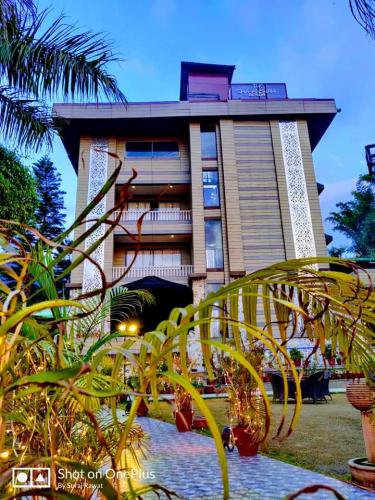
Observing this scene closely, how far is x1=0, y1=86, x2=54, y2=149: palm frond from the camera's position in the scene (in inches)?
186

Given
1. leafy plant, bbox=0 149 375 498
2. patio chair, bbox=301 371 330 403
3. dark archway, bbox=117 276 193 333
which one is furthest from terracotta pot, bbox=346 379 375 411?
dark archway, bbox=117 276 193 333

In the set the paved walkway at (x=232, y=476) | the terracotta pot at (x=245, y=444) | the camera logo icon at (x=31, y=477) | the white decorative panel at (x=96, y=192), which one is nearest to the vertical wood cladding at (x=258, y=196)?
the white decorative panel at (x=96, y=192)

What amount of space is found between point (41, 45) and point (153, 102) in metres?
12.9

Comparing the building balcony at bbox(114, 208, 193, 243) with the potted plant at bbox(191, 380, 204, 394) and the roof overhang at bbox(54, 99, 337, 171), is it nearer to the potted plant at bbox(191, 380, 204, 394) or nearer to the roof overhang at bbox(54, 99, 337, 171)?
the roof overhang at bbox(54, 99, 337, 171)

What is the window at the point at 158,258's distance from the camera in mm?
16438

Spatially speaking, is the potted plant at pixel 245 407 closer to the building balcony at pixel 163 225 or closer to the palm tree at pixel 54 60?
the palm tree at pixel 54 60

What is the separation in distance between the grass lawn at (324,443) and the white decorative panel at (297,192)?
Answer: 940 centimetres

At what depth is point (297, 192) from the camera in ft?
51.6

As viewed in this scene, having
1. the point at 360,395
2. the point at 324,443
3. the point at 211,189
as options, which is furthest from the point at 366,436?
the point at 211,189

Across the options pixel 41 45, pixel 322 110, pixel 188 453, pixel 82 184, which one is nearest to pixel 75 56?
pixel 41 45

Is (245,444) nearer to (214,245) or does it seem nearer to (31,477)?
(31,477)

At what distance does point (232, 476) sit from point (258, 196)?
1354 centimetres

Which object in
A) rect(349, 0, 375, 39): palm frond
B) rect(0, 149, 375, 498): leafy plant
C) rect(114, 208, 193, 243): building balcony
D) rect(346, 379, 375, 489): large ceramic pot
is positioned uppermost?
rect(114, 208, 193, 243): building balcony

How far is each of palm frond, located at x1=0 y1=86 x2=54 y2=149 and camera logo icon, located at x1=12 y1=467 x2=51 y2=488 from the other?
4531 mm
